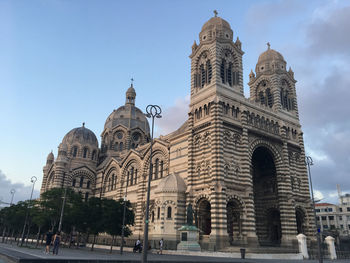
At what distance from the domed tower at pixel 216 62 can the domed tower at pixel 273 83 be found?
295 inches

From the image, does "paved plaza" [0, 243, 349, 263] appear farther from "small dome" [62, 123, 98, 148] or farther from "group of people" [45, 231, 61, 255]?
"small dome" [62, 123, 98, 148]

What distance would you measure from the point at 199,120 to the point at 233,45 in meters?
11.6

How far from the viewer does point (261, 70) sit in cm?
4747

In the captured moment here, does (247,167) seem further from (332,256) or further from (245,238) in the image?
(332,256)

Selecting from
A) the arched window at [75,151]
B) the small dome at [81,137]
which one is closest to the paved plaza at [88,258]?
the arched window at [75,151]

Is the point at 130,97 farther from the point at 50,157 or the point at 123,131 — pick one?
the point at 50,157

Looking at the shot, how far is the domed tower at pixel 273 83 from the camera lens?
45.2 metres

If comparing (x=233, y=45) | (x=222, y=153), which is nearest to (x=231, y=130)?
(x=222, y=153)

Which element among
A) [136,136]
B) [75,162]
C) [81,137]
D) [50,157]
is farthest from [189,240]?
[50,157]

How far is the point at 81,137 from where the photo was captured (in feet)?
210

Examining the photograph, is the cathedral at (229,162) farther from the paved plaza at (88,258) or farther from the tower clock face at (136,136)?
the tower clock face at (136,136)

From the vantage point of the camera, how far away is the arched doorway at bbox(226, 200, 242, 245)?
33.7 metres

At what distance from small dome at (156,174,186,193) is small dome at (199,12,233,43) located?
18.6 metres

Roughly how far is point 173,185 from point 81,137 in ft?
112
